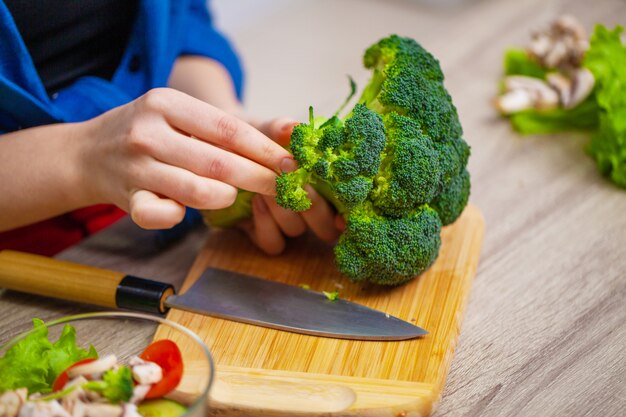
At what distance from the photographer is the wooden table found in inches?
33.7

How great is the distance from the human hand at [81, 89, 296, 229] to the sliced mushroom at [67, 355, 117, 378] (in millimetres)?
202

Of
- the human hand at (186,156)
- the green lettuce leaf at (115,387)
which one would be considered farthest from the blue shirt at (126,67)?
the green lettuce leaf at (115,387)

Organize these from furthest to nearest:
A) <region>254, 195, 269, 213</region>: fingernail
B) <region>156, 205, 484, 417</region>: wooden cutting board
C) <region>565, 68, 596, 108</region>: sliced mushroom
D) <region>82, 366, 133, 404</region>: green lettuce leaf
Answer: <region>565, 68, 596, 108</region>: sliced mushroom → <region>254, 195, 269, 213</region>: fingernail → <region>156, 205, 484, 417</region>: wooden cutting board → <region>82, 366, 133, 404</region>: green lettuce leaf

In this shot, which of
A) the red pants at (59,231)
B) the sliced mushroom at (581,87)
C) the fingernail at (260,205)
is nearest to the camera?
the fingernail at (260,205)

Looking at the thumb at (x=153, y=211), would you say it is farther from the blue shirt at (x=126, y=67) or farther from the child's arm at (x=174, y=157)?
the blue shirt at (x=126, y=67)

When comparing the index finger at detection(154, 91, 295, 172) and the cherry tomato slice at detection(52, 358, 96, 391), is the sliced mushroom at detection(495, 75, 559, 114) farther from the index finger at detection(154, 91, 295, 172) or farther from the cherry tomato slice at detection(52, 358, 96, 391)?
the cherry tomato slice at detection(52, 358, 96, 391)

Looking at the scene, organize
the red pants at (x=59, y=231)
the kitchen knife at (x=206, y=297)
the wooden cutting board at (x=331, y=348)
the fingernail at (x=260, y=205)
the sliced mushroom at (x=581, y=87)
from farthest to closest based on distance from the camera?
the sliced mushroom at (x=581, y=87) → the red pants at (x=59, y=231) → the fingernail at (x=260, y=205) → the kitchen knife at (x=206, y=297) → the wooden cutting board at (x=331, y=348)

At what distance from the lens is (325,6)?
10.2ft

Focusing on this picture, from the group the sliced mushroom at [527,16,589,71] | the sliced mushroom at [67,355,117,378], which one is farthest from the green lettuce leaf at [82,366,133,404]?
the sliced mushroom at [527,16,589,71]

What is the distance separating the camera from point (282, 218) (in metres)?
1.04

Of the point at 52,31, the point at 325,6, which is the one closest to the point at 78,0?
the point at 52,31

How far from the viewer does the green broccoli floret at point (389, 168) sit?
2.89 feet

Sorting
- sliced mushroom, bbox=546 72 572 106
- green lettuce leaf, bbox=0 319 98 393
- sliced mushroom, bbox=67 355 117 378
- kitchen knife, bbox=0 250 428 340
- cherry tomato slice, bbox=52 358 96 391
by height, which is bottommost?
sliced mushroom, bbox=546 72 572 106

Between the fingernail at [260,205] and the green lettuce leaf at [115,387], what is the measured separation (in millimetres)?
407
